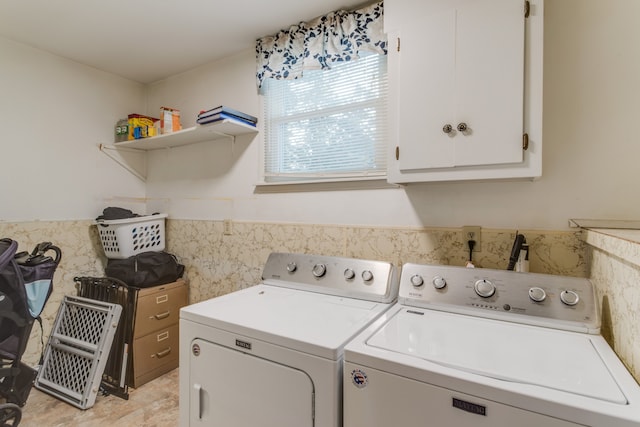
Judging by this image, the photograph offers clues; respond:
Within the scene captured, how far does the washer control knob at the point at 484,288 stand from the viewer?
1.27 metres

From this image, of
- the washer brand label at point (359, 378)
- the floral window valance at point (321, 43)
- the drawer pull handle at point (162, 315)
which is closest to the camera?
the washer brand label at point (359, 378)

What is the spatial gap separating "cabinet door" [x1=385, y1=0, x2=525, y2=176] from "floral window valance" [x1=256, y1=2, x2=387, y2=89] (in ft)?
1.14

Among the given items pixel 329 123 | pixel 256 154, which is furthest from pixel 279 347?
pixel 256 154

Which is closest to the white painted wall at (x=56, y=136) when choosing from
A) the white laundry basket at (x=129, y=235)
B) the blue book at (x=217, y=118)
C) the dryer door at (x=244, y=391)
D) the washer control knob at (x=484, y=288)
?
the white laundry basket at (x=129, y=235)

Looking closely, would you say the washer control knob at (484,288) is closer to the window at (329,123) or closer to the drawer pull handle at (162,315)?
the window at (329,123)

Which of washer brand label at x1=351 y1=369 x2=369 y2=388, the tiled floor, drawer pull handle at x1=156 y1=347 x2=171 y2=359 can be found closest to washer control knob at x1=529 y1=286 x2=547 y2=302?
washer brand label at x1=351 y1=369 x2=369 y2=388

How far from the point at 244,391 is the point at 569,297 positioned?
4.00ft

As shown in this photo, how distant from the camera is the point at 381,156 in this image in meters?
Answer: 1.82

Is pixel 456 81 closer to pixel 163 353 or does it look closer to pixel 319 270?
pixel 319 270

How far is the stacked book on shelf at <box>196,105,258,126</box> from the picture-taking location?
207cm

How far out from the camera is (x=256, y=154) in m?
2.30

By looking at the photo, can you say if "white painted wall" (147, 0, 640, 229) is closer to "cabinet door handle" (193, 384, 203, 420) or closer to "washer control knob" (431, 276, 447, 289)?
"washer control knob" (431, 276, 447, 289)

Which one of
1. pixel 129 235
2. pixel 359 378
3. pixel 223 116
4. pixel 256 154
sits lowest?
pixel 359 378

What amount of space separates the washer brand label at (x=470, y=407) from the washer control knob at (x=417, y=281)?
614mm
